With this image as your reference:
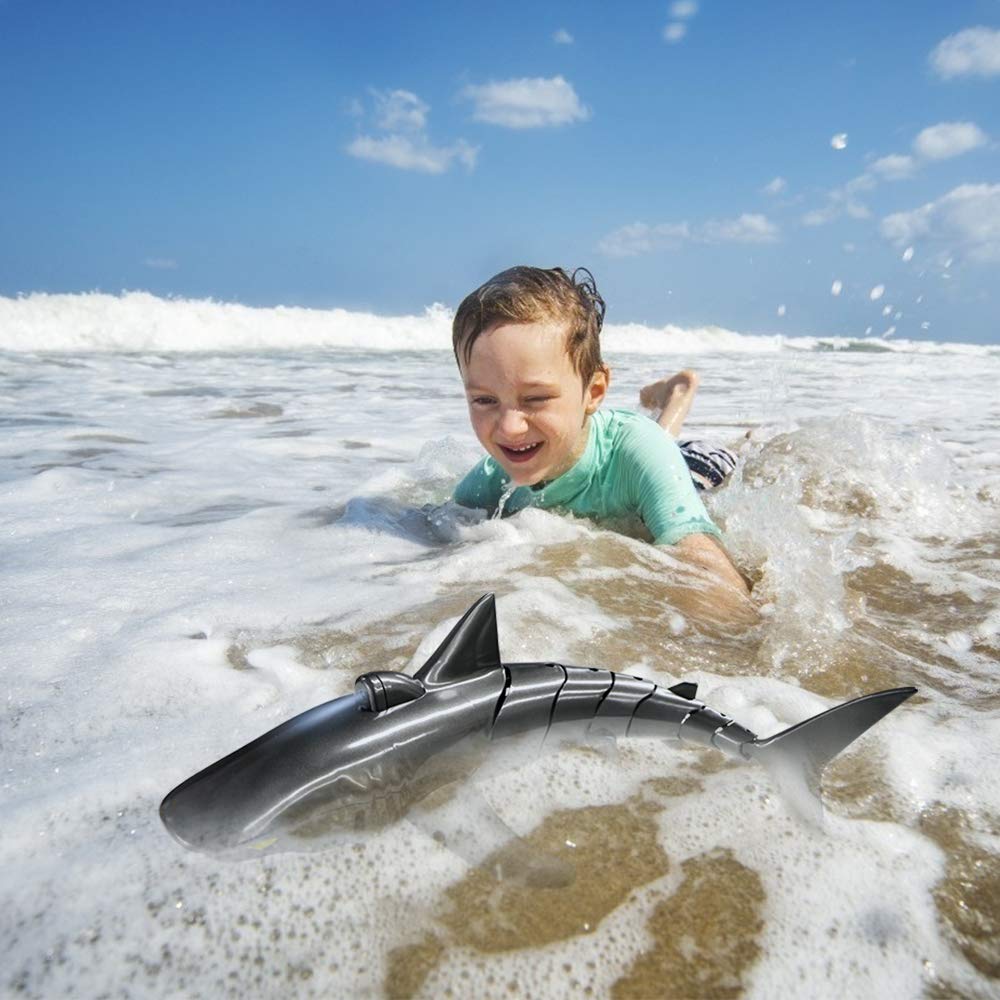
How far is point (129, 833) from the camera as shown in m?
1.51

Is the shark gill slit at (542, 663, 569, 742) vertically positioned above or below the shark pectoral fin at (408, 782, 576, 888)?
above

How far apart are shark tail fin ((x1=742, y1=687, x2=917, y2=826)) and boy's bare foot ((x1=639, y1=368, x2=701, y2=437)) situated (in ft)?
12.9

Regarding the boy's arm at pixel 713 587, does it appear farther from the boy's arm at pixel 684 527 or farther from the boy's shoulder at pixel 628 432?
the boy's shoulder at pixel 628 432

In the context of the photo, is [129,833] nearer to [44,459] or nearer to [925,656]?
[925,656]

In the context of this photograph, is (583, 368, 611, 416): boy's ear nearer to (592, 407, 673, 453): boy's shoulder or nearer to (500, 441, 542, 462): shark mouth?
(592, 407, 673, 453): boy's shoulder

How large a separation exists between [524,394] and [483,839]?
1997mm

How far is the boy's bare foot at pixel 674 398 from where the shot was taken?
555 cm

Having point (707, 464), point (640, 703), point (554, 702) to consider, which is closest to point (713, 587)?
point (640, 703)

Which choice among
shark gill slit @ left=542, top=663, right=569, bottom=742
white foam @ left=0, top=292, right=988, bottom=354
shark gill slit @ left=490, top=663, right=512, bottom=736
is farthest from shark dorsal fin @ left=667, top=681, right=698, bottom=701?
white foam @ left=0, top=292, right=988, bottom=354

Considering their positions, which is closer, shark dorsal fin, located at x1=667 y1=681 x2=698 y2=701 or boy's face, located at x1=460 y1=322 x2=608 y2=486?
shark dorsal fin, located at x1=667 y1=681 x2=698 y2=701

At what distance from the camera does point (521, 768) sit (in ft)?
5.62

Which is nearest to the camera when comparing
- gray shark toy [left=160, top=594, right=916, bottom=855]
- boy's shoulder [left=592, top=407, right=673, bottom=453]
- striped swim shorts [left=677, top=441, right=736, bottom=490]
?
gray shark toy [left=160, top=594, right=916, bottom=855]

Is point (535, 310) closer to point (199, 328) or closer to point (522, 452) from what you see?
point (522, 452)

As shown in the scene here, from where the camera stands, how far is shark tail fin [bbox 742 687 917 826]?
1.54 meters
